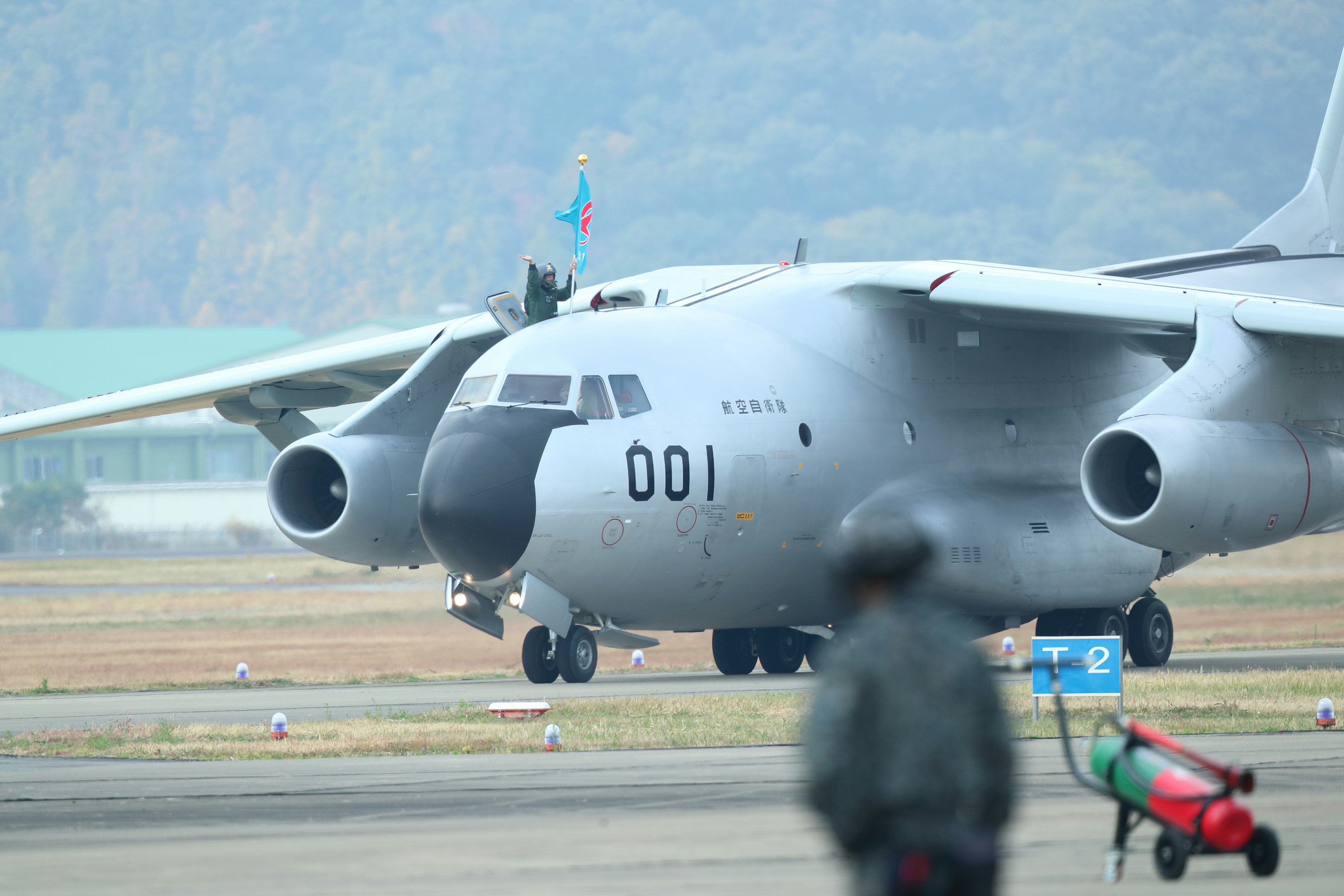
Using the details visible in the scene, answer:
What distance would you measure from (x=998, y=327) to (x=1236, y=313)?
339 centimetres

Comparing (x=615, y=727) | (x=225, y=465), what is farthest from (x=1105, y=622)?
(x=225, y=465)

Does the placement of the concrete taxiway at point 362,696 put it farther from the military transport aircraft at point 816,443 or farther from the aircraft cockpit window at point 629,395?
the aircraft cockpit window at point 629,395

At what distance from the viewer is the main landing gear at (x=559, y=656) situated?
1992 cm

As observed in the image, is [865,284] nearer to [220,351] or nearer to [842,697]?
[842,697]

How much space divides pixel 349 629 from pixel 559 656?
14.3 m

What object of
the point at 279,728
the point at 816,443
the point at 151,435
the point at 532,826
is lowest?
the point at 279,728

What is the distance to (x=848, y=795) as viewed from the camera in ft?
16.4

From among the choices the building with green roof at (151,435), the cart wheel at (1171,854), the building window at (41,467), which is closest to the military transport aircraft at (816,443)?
the cart wheel at (1171,854)

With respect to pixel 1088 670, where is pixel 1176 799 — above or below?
above

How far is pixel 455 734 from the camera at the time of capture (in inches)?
584

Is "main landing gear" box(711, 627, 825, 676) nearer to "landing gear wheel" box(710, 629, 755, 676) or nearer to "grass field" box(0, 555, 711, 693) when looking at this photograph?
"landing gear wheel" box(710, 629, 755, 676)

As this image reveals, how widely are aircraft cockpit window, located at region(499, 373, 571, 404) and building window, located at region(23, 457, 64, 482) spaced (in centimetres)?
8547

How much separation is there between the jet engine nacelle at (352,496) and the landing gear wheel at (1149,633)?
26.8ft

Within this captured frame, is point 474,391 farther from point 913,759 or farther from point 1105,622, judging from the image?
point 913,759
